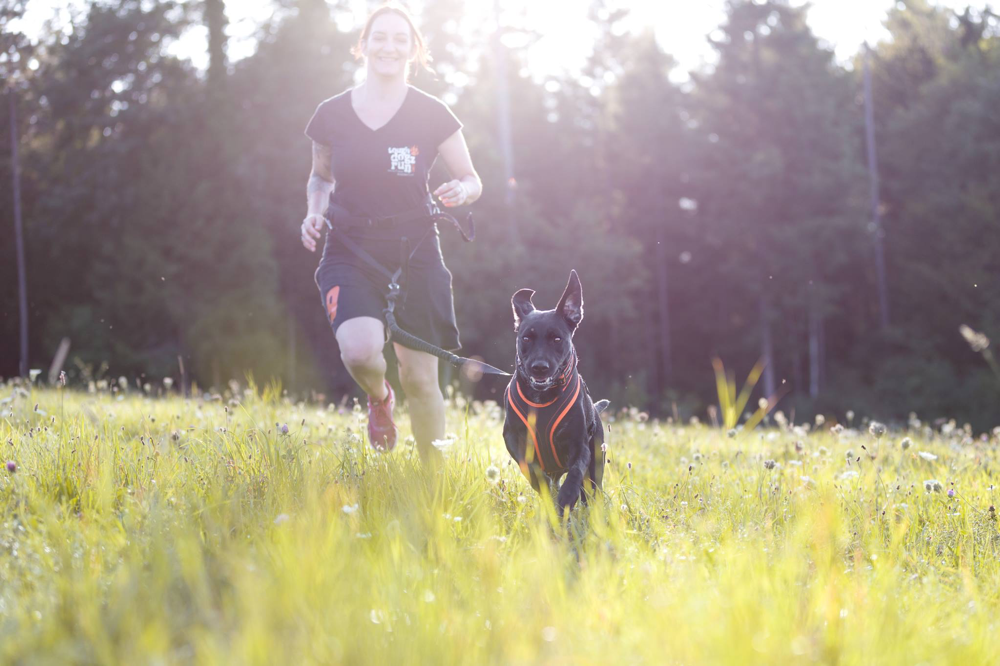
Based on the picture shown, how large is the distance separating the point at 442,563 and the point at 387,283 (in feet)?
7.27

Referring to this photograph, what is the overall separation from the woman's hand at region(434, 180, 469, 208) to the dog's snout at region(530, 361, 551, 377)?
3.81 ft

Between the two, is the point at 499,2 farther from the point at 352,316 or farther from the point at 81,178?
the point at 352,316

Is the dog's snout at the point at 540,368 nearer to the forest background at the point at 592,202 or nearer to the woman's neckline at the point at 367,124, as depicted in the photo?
the woman's neckline at the point at 367,124

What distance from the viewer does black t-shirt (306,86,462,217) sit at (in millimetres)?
4457

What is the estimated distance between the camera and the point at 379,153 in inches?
175

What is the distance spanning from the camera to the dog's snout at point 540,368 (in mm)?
3838

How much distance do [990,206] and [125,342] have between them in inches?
1231

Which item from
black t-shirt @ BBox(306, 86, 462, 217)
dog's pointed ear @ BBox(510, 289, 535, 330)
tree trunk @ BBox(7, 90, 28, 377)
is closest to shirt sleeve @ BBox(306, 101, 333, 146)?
black t-shirt @ BBox(306, 86, 462, 217)

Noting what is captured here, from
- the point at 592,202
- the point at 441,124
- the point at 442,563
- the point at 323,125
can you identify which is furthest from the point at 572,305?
the point at 592,202

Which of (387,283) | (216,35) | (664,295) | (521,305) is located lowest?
(664,295)

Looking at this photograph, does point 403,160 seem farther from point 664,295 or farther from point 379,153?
point 664,295

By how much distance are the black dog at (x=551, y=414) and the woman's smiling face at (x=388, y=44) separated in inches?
66.3

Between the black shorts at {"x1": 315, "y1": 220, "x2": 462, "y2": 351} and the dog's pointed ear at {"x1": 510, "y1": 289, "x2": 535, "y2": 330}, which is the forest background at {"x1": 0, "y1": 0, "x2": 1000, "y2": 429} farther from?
the dog's pointed ear at {"x1": 510, "y1": 289, "x2": 535, "y2": 330}

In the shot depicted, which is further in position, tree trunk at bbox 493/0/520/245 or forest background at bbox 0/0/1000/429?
tree trunk at bbox 493/0/520/245
